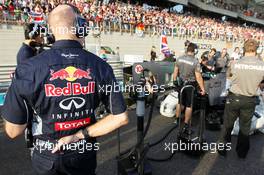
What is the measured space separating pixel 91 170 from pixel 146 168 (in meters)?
1.38

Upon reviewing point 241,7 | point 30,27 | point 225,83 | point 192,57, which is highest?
point 241,7

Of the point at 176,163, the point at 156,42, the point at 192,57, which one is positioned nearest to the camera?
the point at 176,163

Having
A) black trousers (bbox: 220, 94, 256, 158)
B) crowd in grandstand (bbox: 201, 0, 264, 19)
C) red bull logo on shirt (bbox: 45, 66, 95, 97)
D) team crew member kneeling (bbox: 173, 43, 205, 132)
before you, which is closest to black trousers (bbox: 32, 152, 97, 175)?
red bull logo on shirt (bbox: 45, 66, 95, 97)

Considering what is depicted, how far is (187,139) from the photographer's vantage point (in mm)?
3807

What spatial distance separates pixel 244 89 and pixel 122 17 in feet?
52.2

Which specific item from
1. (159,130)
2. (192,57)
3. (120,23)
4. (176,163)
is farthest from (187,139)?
(120,23)

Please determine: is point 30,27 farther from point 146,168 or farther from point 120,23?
point 120,23

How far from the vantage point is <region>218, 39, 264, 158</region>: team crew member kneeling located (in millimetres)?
3521

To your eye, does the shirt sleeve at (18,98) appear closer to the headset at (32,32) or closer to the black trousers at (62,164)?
the black trousers at (62,164)

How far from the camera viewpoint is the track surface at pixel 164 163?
10.9 feet

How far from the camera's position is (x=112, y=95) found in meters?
1.54

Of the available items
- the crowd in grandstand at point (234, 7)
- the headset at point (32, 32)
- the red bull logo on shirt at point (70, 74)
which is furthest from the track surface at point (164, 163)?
the crowd in grandstand at point (234, 7)

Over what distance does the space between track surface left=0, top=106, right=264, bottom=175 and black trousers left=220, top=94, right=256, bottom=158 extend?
230 millimetres

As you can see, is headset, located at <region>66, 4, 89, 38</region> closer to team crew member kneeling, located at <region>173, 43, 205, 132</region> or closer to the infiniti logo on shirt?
the infiniti logo on shirt
